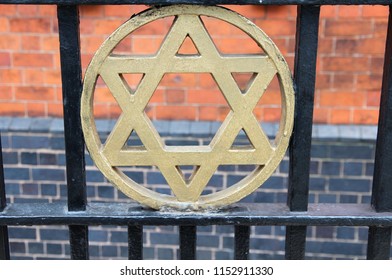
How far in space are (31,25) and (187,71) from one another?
6.73 feet

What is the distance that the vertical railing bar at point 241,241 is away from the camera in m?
1.33

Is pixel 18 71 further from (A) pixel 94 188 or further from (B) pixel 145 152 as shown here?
(B) pixel 145 152

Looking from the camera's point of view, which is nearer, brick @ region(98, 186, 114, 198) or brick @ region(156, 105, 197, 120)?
brick @ region(156, 105, 197, 120)

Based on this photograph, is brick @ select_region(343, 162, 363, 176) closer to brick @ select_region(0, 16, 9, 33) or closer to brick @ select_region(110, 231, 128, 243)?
brick @ select_region(110, 231, 128, 243)

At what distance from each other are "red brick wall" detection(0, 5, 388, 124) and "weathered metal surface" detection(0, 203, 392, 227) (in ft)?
5.78

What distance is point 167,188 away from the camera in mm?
3240

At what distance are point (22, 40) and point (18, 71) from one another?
0.17 m

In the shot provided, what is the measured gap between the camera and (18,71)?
3047 mm

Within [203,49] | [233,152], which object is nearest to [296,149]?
[233,152]

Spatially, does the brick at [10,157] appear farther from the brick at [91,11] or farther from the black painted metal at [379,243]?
the black painted metal at [379,243]

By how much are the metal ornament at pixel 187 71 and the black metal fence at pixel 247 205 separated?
0.10 ft

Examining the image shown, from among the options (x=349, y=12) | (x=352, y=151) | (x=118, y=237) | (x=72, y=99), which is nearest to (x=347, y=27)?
(x=349, y=12)

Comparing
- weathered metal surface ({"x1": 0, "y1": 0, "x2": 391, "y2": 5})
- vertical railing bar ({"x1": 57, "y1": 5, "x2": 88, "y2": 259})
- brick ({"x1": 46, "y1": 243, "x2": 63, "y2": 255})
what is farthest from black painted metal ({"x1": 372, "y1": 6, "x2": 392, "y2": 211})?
brick ({"x1": 46, "y1": 243, "x2": 63, "y2": 255})

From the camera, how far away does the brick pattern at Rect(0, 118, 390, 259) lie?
307 centimetres
